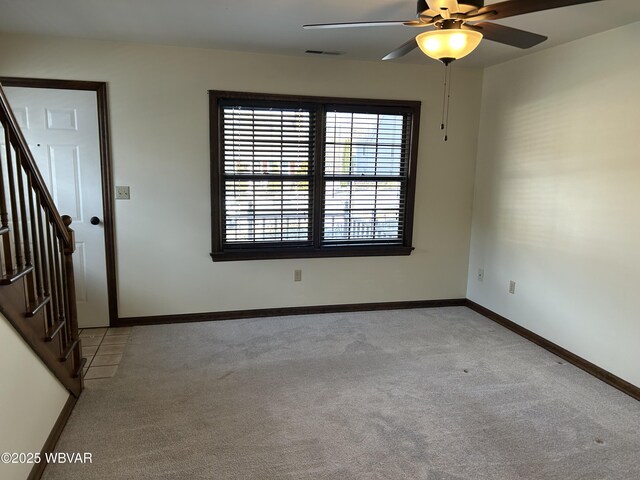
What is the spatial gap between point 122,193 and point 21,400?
214cm

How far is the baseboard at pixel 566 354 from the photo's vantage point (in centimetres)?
292

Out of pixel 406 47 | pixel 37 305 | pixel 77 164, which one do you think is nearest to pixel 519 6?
pixel 406 47

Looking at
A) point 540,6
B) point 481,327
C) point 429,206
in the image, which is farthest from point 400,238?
point 540,6

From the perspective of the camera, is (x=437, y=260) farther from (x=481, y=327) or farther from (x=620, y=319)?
(x=620, y=319)

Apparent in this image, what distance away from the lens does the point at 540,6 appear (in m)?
1.80

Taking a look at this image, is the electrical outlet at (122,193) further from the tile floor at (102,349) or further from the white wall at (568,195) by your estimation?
the white wall at (568,195)

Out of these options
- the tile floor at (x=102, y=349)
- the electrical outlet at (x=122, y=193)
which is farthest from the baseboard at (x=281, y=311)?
the electrical outlet at (x=122, y=193)

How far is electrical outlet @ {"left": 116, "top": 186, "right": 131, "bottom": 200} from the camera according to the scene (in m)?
3.69

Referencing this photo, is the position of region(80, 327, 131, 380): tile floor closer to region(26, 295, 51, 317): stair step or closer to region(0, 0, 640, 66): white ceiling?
region(26, 295, 51, 317): stair step

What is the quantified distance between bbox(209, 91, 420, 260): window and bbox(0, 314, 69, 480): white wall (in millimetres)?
1930

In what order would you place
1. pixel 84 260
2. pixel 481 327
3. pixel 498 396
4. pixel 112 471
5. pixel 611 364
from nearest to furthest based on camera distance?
pixel 112 471 → pixel 498 396 → pixel 611 364 → pixel 84 260 → pixel 481 327

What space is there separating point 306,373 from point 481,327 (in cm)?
183

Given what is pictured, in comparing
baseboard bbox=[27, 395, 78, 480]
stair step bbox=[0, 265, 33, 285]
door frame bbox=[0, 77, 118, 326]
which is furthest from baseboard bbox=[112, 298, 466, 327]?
stair step bbox=[0, 265, 33, 285]

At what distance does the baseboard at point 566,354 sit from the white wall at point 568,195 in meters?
0.05
